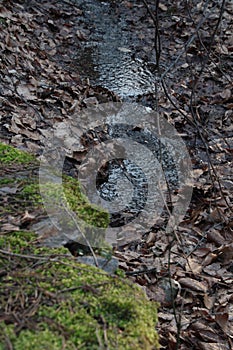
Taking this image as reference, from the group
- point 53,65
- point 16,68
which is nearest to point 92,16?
point 53,65

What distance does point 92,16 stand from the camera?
761cm

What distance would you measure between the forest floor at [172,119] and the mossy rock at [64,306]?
0.95 feet

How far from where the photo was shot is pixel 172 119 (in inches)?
210

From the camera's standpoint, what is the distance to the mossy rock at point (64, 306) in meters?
1.64

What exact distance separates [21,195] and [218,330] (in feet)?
4.78

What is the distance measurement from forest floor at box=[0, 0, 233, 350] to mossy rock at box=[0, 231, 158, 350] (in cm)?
29

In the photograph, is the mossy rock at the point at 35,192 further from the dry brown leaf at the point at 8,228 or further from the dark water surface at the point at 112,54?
the dark water surface at the point at 112,54

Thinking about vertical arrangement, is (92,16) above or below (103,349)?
below

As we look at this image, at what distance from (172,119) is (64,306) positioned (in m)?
3.79

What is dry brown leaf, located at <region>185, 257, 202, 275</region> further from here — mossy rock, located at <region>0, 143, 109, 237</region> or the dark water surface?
the dark water surface

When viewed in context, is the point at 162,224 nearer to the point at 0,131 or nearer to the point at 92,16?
the point at 0,131

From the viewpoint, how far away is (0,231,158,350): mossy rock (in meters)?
1.64

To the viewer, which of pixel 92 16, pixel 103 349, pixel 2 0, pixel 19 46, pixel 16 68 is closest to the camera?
pixel 103 349

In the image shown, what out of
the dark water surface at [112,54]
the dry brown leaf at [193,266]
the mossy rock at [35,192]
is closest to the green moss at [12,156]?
the mossy rock at [35,192]
